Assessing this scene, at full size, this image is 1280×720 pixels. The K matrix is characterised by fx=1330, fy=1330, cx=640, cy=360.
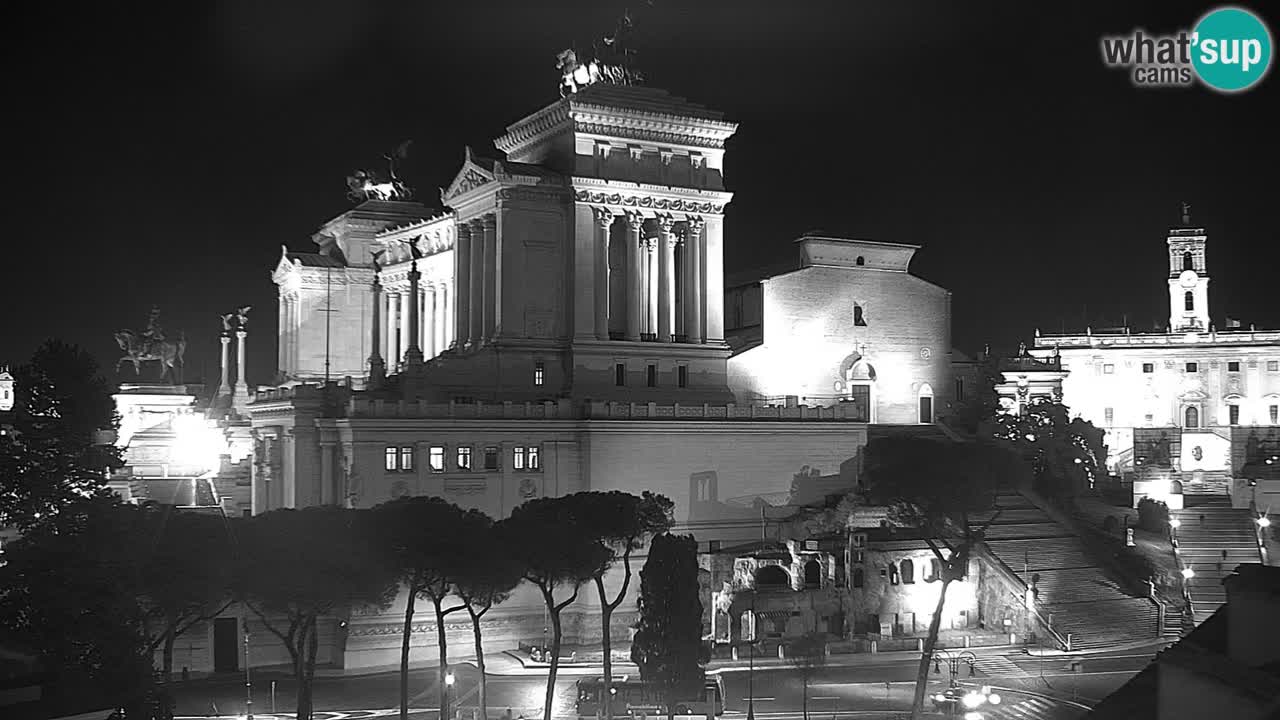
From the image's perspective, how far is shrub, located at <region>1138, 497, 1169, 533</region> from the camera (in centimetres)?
7800

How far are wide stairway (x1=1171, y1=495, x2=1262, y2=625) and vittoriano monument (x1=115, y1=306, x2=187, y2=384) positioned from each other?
237ft

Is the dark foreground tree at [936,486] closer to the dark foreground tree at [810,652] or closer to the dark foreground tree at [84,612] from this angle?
the dark foreground tree at [810,652]

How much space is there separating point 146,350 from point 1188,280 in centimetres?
9332

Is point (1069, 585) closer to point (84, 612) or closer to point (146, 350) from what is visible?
point (84, 612)

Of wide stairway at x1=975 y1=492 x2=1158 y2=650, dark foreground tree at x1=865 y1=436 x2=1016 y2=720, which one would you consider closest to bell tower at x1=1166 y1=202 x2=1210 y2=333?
wide stairway at x1=975 y1=492 x2=1158 y2=650

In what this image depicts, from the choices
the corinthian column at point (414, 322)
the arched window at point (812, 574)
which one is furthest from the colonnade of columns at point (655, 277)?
the arched window at point (812, 574)

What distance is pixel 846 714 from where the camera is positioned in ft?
164

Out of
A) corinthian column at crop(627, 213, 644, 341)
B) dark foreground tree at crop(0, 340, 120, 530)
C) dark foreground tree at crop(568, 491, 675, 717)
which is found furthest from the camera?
corinthian column at crop(627, 213, 644, 341)

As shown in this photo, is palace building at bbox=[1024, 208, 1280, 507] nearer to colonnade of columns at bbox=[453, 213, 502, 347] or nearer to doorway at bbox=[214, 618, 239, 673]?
colonnade of columns at bbox=[453, 213, 502, 347]

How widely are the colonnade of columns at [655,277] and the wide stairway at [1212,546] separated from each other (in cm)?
3030

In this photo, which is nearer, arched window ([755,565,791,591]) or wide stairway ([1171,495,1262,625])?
arched window ([755,565,791,591])

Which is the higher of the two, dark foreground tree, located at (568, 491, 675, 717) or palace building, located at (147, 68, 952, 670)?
palace building, located at (147, 68, 952, 670)

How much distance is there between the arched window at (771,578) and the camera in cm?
6413

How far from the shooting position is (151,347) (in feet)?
332
